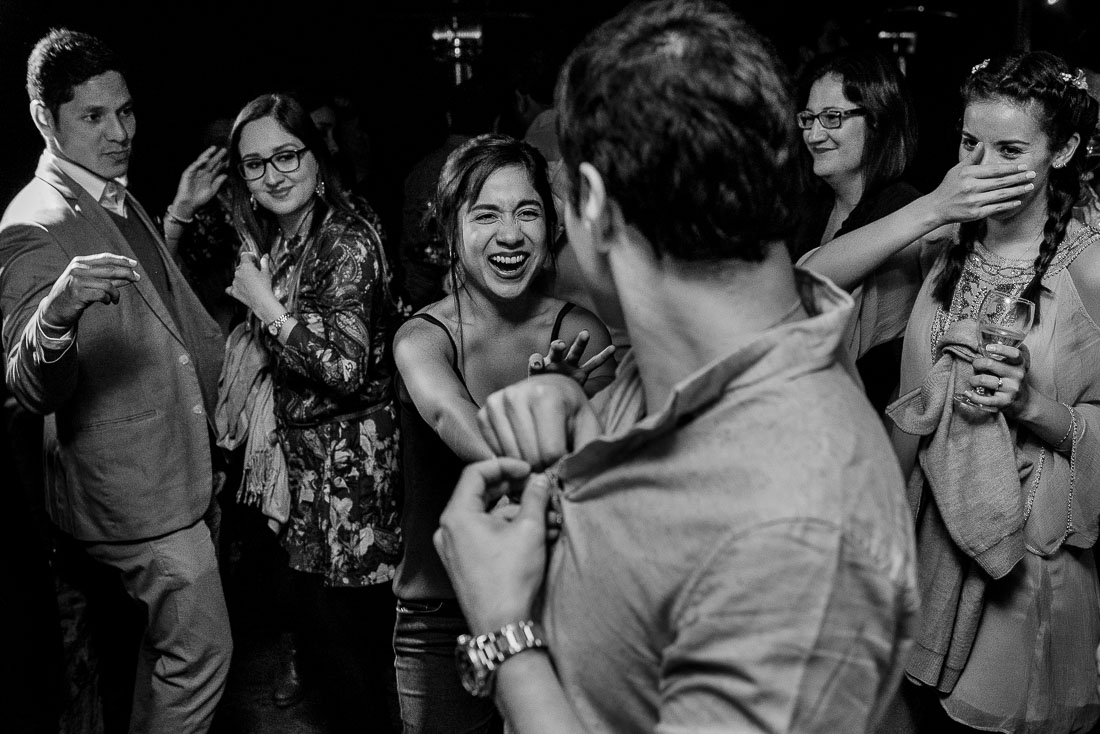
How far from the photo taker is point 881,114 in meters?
2.67

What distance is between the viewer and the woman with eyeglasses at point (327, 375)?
110 inches

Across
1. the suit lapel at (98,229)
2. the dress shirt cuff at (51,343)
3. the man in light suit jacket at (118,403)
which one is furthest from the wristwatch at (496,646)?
the suit lapel at (98,229)

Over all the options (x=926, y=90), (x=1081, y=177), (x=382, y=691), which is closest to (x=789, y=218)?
(x=1081, y=177)

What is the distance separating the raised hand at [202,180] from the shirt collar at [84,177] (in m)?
0.61

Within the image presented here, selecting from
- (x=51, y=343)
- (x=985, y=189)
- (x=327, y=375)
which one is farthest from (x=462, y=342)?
(x=985, y=189)

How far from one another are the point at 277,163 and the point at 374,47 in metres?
4.90

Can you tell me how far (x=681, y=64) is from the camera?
0.96 metres

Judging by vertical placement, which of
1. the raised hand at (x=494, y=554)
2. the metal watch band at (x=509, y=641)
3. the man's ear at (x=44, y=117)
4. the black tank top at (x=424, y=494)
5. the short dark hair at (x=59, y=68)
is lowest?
the black tank top at (x=424, y=494)

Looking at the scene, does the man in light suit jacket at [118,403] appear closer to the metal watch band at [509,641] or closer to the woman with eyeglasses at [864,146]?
the metal watch band at [509,641]

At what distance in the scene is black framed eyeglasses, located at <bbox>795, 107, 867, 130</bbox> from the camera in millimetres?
2686

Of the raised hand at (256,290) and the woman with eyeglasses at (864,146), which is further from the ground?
the woman with eyeglasses at (864,146)

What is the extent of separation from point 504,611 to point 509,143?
4.71ft

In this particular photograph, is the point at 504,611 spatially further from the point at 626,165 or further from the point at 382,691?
the point at 382,691

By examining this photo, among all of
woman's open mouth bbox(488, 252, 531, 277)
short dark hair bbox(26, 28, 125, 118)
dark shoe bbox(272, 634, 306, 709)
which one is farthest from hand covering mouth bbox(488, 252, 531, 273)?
dark shoe bbox(272, 634, 306, 709)
